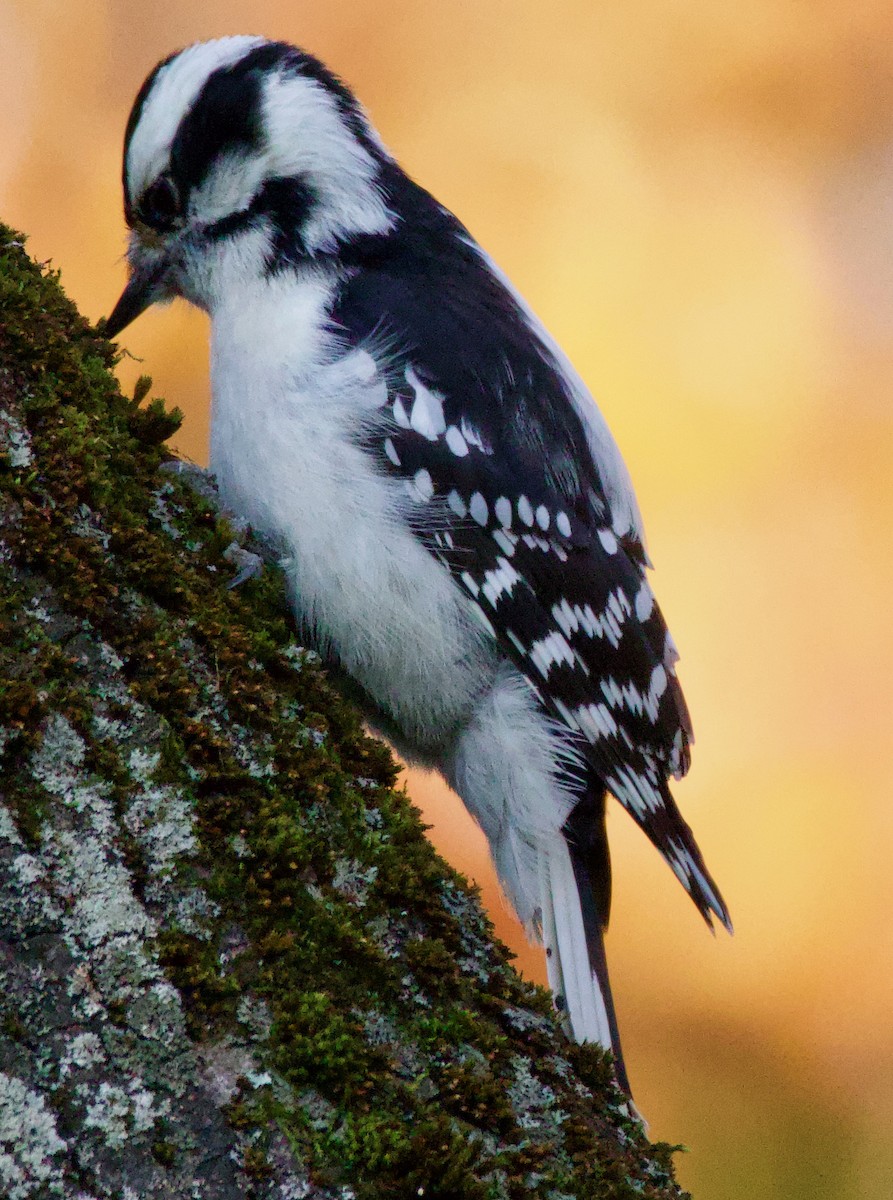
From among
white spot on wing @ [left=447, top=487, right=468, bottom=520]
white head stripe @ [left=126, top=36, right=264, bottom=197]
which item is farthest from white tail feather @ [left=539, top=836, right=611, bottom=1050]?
white head stripe @ [left=126, top=36, right=264, bottom=197]

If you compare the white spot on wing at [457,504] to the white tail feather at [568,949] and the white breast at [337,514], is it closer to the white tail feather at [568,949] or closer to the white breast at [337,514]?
the white breast at [337,514]

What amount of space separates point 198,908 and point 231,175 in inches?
69.0

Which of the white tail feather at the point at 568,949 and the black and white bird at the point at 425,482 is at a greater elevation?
the black and white bird at the point at 425,482

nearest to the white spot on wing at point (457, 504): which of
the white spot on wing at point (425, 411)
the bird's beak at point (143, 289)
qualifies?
the white spot on wing at point (425, 411)

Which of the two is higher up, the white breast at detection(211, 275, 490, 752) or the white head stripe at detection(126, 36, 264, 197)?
the white head stripe at detection(126, 36, 264, 197)

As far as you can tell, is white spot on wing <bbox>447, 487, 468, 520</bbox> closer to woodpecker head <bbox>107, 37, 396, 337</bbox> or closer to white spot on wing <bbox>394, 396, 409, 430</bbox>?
white spot on wing <bbox>394, 396, 409, 430</bbox>

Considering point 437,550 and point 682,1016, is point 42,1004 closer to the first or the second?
point 437,550

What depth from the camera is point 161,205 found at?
2.58 metres

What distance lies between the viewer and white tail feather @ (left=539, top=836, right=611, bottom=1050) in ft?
6.90

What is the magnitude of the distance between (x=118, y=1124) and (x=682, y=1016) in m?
3.73

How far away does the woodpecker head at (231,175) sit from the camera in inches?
96.8

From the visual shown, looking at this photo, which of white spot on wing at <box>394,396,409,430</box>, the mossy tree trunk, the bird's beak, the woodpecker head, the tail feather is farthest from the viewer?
the bird's beak

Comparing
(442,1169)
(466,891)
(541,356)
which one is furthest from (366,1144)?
(541,356)

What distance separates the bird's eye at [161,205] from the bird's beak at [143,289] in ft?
0.25
